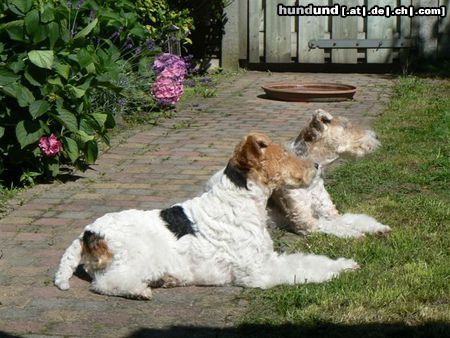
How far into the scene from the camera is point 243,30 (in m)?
15.0

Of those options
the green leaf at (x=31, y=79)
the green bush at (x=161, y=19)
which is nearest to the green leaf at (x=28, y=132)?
the green leaf at (x=31, y=79)

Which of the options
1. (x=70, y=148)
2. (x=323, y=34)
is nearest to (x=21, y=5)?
(x=70, y=148)

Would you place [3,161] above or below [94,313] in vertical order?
above

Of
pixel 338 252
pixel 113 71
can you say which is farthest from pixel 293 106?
pixel 338 252

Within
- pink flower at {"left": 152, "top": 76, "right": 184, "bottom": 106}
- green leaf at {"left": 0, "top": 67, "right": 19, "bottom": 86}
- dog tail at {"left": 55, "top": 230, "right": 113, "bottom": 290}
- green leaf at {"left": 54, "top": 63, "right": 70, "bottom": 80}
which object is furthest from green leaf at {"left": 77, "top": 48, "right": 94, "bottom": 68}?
pink flower at {"left": 152, "top": 76, "right": 184, "bottom": 106}

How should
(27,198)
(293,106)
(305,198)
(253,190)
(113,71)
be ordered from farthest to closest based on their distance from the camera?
1. (293,106)
2. (113,71)
3. (27,198)
4. (305,198)
5. (253,190)

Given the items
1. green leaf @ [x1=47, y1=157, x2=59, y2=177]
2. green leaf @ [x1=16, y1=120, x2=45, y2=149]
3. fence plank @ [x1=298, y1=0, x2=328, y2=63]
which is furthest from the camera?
fence plank @ [x1=298, y1=0, x2=328, y2=63]

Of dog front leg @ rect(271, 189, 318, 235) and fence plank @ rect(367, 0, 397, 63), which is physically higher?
fence plank @ rect(367, 0, 397, 63)

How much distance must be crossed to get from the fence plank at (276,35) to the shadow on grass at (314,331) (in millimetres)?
10914

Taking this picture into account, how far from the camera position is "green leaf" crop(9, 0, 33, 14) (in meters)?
7.09

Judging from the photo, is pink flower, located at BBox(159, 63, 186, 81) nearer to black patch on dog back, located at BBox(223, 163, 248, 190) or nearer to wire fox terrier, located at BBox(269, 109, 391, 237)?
wire fox terrier, located at BBox(269, 109, 391, 237)

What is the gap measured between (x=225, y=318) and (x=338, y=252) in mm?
1398

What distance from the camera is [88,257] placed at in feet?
16.4

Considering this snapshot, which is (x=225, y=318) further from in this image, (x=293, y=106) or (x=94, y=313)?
(x=293, y=106)
